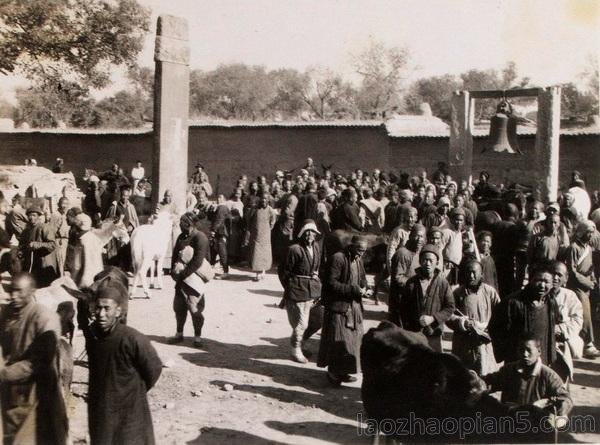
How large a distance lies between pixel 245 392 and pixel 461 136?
36.2ft

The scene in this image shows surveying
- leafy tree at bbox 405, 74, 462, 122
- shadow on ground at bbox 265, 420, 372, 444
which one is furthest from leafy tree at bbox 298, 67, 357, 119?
shadow on ground at bbox 265, 420, 372, 444

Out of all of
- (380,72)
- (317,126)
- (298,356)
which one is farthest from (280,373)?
(380,72)


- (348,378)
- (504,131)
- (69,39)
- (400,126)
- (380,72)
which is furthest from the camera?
(380,72)

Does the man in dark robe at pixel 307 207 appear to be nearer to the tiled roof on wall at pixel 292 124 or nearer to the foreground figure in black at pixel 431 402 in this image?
the foreground figure in black at pixel 431 402

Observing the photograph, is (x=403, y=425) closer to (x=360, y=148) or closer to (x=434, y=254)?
(x=434, y=254)

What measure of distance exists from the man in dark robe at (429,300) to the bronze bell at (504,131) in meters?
9.33

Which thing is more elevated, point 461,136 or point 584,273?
point 461,136

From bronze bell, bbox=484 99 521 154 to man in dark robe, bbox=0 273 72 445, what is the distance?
12.0 m

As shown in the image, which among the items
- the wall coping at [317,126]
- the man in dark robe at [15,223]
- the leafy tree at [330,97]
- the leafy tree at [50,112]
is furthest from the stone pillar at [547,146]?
the leafy tree at [330,97]

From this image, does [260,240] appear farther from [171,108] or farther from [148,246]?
[171,108]

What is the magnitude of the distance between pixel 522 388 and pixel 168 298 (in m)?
7.04

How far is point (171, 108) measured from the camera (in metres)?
13.3

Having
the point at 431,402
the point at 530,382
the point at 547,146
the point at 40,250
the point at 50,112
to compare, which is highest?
the point at 50,112

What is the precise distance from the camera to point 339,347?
6.69 meters
